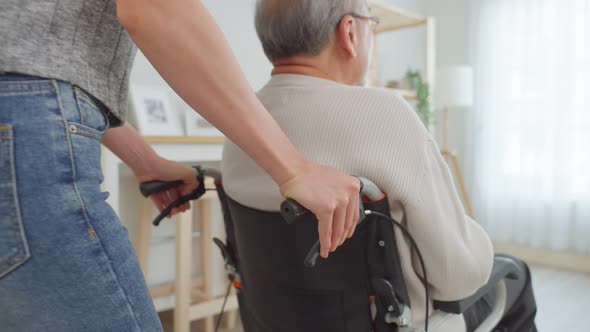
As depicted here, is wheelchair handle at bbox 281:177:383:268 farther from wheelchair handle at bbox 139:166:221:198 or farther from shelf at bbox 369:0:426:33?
shelf at bbox 369:0:426:33

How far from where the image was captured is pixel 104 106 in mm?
647

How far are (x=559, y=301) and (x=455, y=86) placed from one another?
1789 millimetres

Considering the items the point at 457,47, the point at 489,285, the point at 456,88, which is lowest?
the point at 489,285

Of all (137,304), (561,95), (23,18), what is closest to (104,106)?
(23,18)

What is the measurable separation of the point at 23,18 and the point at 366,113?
20.8 inches

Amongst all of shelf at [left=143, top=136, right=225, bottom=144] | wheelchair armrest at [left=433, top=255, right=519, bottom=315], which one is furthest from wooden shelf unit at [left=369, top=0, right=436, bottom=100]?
wheelchair armrest at [left=433, top=255, right=519, bottom=315]

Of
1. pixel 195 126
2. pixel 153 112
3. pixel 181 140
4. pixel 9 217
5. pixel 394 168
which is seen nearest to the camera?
pixel 9 217

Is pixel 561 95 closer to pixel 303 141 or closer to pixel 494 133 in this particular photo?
pixel 494 133

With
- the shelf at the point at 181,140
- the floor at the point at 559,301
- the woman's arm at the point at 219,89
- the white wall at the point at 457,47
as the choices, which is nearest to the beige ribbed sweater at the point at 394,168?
the woman's arm at the point at 219,89

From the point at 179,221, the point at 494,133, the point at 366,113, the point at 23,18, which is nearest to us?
the point at 23,18

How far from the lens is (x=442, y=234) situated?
2.88 ft

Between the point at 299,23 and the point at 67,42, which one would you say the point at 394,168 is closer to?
the point at 299,23

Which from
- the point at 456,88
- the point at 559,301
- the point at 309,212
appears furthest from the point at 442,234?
the point at 456,88

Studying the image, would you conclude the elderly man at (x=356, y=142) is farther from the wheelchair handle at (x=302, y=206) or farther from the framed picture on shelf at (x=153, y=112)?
the framed picture on shelf at (x=153, y=112)
